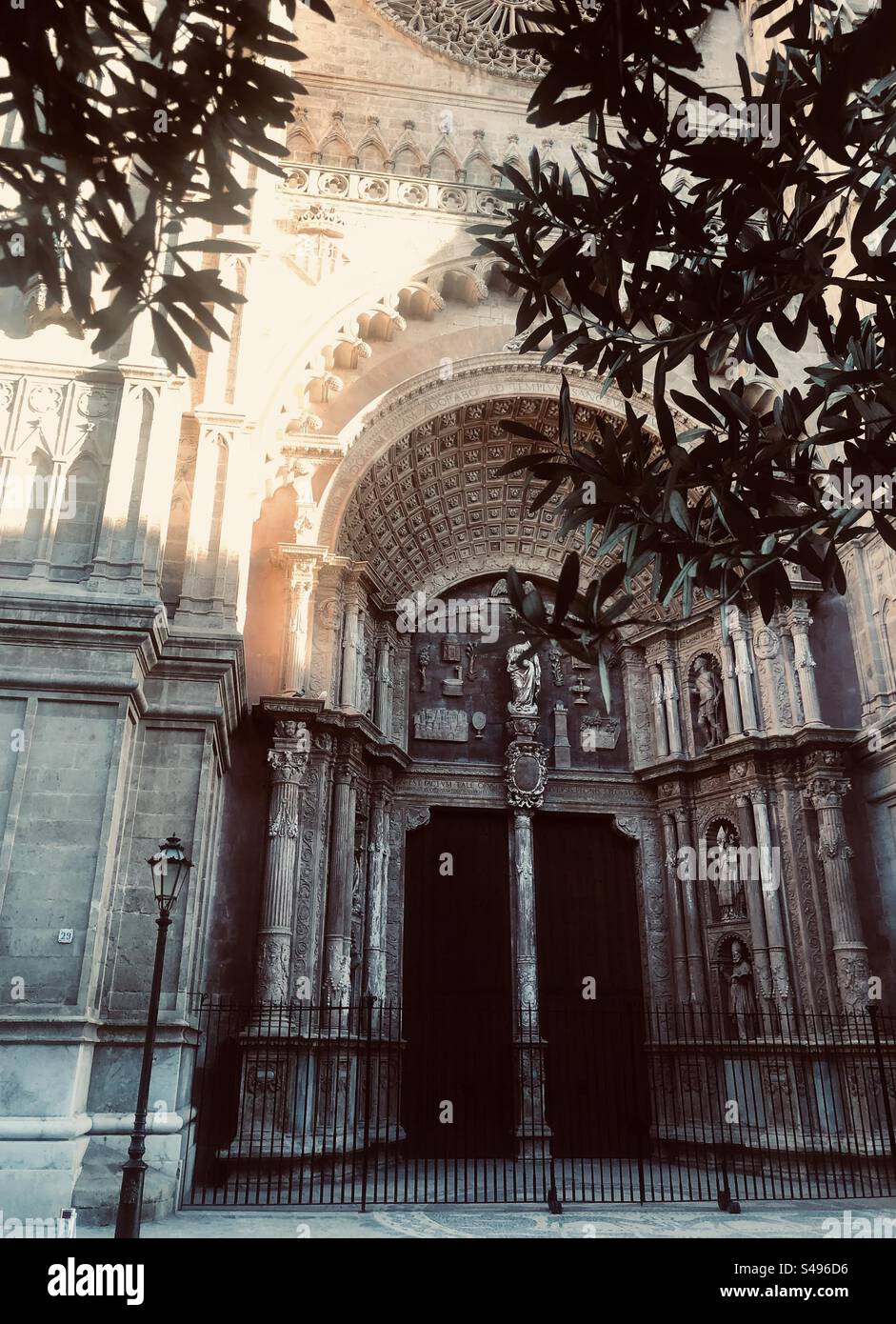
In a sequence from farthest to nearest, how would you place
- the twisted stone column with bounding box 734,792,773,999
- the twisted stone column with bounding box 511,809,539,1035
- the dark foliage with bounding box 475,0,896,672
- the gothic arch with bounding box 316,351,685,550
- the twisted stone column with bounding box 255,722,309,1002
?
the twisted stone column with bounding box 511,809,539,1035 → the gothic arch with bounding box 316,351,685,550 → the twisted stone column with bounding box 734,792,773,999 → the twisted stone column with bounding box 255,722,309,1002 → the dark foliage with bounding box 475,0,896,672

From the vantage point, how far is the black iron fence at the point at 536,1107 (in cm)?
1005

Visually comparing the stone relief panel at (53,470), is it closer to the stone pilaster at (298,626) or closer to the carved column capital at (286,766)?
the stone pilaster at (298,626)

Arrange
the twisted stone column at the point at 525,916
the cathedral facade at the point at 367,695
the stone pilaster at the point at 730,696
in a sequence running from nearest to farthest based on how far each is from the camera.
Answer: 1. the cathedral facade at the point at 367,695
2. the stone pilaster at the point at 730,696
3. the twisted stone column at the point at 525,916

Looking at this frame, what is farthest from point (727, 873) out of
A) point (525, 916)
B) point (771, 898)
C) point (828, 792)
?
point (525, 916)

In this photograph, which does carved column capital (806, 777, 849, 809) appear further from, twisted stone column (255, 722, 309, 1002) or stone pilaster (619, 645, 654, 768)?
twisted stone column (255, 722, 309, 1002)

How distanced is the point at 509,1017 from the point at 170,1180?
6.34 meters

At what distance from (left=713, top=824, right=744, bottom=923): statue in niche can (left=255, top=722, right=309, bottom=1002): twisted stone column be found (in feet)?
20.2

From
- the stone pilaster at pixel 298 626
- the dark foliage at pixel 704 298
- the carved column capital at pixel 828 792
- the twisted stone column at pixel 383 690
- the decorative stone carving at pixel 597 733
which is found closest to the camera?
the dark foliage at pixel 704 298

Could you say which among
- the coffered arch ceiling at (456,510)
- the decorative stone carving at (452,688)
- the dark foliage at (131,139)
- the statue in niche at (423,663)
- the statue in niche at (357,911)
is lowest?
the statue in niche at (357,911)

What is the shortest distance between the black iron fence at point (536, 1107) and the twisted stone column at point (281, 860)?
503 millimetres

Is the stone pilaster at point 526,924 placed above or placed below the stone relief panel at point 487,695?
below

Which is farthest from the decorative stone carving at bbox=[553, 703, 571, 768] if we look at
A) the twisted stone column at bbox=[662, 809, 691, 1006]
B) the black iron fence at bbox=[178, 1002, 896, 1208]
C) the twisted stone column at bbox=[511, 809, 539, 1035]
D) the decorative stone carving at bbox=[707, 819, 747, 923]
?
the black iron fence at bbox=[178, 1002, 896, 1208]

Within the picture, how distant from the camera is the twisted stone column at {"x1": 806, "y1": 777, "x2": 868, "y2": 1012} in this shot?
11.9 metres

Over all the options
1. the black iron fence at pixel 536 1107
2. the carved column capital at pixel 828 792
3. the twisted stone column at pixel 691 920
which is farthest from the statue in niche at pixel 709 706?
the black iron fence at pixel 536 1107
